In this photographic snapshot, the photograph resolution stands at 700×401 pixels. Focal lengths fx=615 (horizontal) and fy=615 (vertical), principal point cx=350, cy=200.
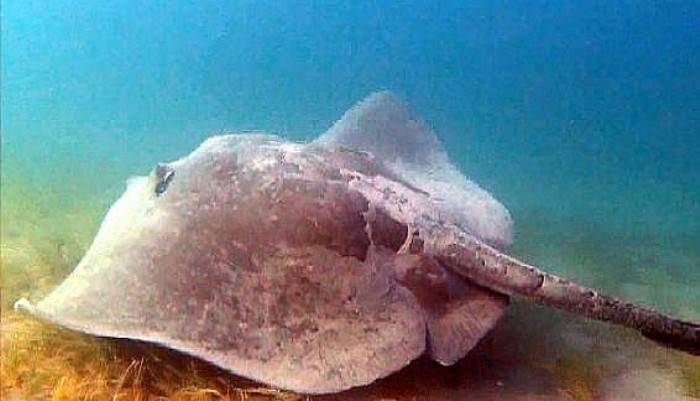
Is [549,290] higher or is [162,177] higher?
[162,177]

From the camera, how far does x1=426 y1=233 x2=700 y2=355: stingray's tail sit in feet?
9.34

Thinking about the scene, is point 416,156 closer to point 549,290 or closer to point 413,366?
point 413,366

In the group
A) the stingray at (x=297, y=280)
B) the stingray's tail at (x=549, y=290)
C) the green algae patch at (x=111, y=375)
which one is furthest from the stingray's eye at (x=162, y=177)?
the stingray's tail at (x=549, y=290)

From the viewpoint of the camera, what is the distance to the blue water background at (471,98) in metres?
9.62

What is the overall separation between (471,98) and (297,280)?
40850 mm

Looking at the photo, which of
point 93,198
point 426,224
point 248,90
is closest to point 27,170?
point 93,198

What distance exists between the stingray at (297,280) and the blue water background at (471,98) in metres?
3.57

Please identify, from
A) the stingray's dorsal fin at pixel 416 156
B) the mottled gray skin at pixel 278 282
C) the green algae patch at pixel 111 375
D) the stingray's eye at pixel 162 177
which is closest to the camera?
the mottled gray skin at pixel 278 282

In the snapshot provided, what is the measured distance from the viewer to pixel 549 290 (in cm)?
303

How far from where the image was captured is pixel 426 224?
3414mm

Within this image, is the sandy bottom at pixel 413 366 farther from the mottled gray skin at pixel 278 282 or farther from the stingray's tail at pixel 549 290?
the stingray's tail at pixel 549 290

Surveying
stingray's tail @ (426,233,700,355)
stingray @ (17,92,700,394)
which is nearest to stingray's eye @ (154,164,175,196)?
stingray @ (17,92,700,394)

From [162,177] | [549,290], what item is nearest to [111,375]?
[162,177]

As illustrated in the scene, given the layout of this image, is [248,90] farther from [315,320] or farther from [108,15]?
[315,320]
